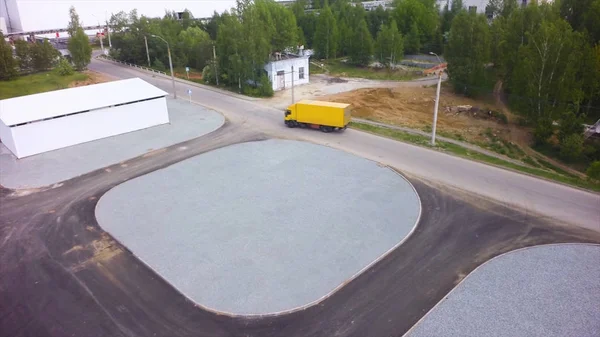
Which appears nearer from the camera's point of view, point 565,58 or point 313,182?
point 313,182

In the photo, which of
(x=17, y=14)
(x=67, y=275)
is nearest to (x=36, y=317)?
(x=67, y=275)

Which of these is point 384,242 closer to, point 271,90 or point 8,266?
point 8,266

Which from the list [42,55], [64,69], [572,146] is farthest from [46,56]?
[572,146]

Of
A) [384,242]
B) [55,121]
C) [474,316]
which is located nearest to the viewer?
[474,316]

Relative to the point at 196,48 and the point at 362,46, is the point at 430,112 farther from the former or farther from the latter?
the point at 196,48

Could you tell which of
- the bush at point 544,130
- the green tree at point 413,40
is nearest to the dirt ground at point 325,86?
the green tree at point 413,40

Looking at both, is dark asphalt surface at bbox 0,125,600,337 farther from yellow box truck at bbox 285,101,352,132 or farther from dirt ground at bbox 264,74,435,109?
dirt ground at bbox 264,74,435,109
